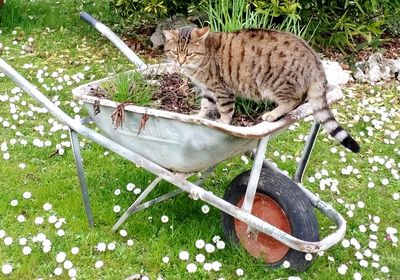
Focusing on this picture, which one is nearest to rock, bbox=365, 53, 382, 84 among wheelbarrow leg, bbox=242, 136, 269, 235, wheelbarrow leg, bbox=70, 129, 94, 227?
wheelbarrow leg, bbox=242, 136, 269, 235

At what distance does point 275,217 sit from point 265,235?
6.0 inches

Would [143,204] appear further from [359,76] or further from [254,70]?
[359,76]

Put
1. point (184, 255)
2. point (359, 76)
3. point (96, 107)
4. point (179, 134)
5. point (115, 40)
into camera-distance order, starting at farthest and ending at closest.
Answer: point (359, 76) → point (115, 40) → point (184, 255) → point (96, 107) → point (179, 134)

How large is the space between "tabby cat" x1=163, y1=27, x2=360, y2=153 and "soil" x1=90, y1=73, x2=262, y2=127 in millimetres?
127

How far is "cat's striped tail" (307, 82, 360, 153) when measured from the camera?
3117 mm

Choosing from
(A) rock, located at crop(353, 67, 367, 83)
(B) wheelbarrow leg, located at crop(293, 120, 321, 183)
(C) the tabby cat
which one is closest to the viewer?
(C) the tabby cat

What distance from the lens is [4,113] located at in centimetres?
516

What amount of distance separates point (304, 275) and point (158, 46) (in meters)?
3.90

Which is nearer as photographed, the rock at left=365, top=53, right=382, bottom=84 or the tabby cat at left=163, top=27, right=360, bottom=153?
the tabby cat at left=163, top=27, right=360, bottom=153

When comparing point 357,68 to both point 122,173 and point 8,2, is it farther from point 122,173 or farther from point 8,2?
point 8,2

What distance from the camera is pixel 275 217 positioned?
3400 millimetres

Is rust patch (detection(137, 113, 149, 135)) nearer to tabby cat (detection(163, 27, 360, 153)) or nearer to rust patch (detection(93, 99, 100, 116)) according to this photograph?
rust patch (detection(93, 99, 100, 116))

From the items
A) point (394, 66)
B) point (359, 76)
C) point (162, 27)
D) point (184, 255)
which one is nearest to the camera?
point (184, 255)

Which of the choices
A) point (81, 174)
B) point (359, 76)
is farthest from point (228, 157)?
point (359, 76)
